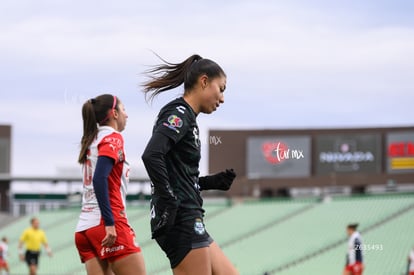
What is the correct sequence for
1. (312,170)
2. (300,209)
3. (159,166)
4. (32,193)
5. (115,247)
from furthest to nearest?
(32,193) → (312,170) → (300,209) → (115,247) → (159,166)

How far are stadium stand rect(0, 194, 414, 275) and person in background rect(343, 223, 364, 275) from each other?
3485 mm

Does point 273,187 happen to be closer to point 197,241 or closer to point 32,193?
point 32,193

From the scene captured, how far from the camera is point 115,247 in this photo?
7.27m

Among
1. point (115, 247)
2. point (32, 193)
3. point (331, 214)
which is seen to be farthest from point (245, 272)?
point (32, 193)

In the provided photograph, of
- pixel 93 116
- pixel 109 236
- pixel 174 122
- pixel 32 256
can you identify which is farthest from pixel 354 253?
pixel 174 122

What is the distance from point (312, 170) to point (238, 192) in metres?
4.59

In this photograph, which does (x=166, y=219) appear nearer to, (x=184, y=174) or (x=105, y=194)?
(x=184, y=174)

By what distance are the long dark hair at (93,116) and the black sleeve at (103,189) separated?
0.35 metres

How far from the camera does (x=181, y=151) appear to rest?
6332 millimetres

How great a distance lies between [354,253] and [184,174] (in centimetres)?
1462

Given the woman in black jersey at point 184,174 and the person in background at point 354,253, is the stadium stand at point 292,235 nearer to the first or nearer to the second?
the person in background at point 354,253

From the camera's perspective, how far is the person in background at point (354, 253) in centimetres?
1961

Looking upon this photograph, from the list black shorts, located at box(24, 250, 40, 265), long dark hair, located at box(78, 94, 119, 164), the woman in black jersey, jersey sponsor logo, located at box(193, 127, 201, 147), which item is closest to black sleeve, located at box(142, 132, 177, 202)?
the woman in black jersey

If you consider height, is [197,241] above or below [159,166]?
below
